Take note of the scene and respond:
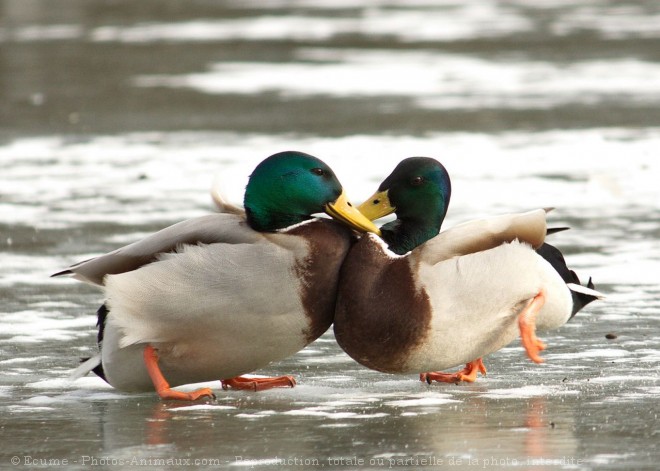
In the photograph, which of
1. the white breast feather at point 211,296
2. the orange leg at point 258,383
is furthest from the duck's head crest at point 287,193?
the orange leg at point 258,383

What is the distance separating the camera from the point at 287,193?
5.24 metres

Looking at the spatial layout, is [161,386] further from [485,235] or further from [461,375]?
[485,235]

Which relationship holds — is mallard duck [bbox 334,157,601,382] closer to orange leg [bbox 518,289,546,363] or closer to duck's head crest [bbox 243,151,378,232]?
orange leg [bbox 518,289,546,363]

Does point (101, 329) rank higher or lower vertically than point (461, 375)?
higher

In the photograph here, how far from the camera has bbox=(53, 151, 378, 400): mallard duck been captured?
508cm

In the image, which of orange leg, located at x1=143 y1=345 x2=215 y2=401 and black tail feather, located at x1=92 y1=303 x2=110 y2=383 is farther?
black tail feather, located at x1=92 y1=303 x2=110 y2=383

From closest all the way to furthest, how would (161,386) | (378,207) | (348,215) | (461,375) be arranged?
1. (161,386)
2. (348,215)
3. (461,375)
4. (378,207)

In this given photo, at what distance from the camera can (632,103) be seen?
41.7 feet

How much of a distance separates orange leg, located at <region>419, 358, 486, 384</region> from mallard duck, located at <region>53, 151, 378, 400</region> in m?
0.48

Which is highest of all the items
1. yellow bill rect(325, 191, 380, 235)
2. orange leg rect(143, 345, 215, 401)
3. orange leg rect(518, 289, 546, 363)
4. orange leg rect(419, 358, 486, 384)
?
yellow bill rect(325, 191, 380, 235)

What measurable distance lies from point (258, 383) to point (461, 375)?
72cm

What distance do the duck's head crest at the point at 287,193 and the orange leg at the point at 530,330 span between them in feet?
1.95

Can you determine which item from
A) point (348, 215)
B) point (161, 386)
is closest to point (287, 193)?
point (348, 215)

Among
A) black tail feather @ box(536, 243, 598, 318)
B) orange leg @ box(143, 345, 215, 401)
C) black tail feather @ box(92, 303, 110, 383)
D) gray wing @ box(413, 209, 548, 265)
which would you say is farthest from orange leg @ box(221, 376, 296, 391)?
black tail feather @ box(536, 243, 598, 318)
